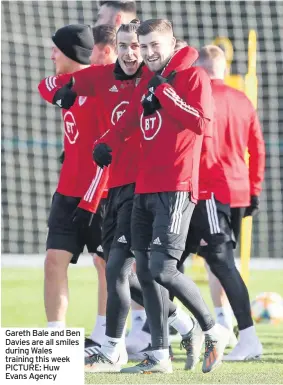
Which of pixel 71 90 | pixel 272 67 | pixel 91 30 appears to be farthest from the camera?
pixel 272 67

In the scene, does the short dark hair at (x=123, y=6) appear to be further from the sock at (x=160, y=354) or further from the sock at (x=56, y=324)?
the sock at (x=160, y=354)

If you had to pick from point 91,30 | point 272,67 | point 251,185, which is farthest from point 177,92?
point 272,67

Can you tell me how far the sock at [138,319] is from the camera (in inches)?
273

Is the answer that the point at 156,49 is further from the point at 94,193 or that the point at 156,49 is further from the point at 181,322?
the point at 181,322

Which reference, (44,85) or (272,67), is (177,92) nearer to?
(44,85)

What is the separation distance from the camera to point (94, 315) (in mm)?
8531

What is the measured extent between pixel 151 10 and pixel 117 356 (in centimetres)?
1103

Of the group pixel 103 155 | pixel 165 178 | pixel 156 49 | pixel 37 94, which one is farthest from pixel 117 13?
pixel 37 94

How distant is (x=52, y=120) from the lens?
16297 millimetres

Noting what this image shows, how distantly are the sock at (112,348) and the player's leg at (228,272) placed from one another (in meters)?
0.83

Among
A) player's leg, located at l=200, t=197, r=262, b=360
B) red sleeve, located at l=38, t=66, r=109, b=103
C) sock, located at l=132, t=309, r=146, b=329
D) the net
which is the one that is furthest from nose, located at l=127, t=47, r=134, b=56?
the net

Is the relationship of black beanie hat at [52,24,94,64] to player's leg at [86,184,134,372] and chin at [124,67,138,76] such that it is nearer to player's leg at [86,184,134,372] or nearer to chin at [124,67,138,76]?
chin at [124,67,138,76]

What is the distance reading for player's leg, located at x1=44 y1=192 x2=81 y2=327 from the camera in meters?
6.38

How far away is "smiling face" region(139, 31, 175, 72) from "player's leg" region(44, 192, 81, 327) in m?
1.06
